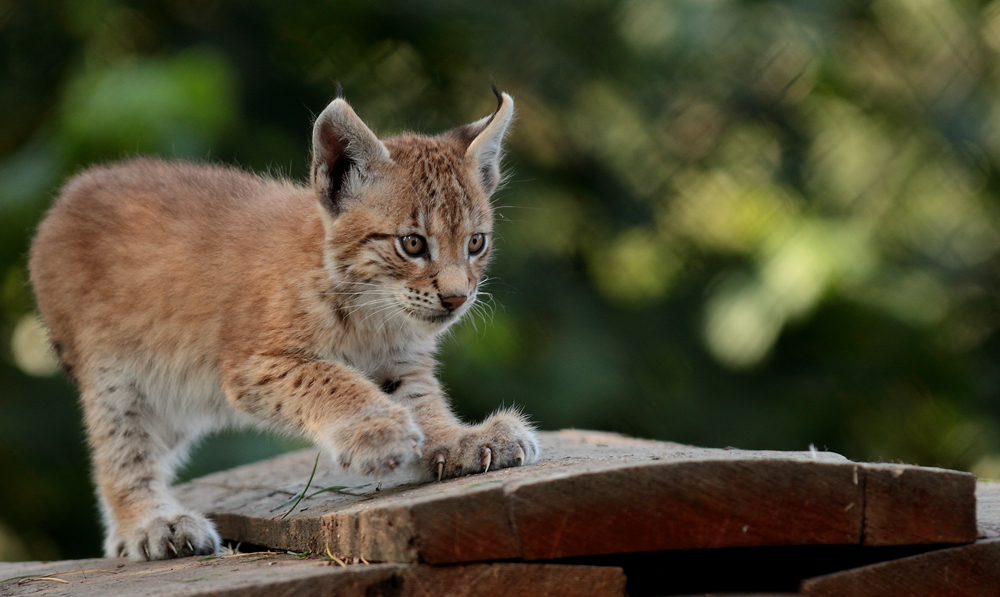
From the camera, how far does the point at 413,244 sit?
418cm

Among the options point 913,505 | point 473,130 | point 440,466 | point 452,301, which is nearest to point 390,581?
point 440,466

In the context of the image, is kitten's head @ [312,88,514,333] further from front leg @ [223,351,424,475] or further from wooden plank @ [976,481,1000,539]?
wooden plank @ [976,481,1000,539]

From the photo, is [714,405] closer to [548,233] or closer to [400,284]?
[548,233]

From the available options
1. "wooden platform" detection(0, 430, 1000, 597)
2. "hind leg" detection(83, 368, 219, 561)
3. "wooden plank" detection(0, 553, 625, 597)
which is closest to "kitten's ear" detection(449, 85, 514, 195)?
"hind leg" detection(83, 368, 219, 561)

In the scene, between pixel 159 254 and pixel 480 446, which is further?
pixel 159 254

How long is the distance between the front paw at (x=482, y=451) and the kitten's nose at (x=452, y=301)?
62cm

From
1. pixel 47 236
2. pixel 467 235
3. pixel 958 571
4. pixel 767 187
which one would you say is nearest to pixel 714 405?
pixel 767 187

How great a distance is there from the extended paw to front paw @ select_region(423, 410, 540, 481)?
1.11 metres

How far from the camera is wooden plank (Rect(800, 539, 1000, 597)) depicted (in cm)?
267

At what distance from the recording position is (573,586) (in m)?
2.60

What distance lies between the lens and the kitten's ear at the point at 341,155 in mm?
4137

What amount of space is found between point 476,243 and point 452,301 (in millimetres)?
394

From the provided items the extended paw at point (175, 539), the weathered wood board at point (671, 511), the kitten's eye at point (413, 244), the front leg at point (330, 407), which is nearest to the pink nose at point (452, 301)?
the kitten's eye at point (413, 244)

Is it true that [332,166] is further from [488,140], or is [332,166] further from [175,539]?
[175,539]
